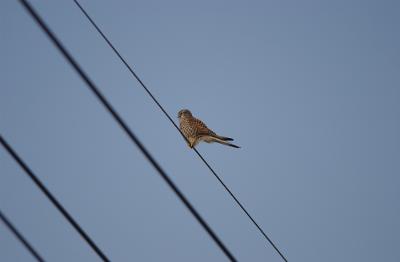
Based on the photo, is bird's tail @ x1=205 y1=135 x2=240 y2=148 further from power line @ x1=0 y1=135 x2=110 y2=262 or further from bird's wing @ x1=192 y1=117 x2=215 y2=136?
power line @ x1=0 y1=135 x2=110 y2=262

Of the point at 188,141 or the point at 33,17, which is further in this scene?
the point at 188,141

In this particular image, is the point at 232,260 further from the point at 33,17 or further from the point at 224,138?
the point at 224,138

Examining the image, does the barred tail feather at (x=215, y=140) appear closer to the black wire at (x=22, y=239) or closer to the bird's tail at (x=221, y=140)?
the bird's tail at (x=221, y=140)

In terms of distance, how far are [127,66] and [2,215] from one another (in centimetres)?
121

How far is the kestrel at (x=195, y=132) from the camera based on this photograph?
7914 mm

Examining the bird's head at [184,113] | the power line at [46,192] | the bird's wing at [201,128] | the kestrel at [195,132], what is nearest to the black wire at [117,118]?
the power line at [46,192]

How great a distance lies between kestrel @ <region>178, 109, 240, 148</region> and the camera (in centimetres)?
791

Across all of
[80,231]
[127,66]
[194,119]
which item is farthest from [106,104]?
[194,119]

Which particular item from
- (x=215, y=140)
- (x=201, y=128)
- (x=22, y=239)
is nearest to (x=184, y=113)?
(x=201, y=128)

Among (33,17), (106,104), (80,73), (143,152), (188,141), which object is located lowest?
(143,152)

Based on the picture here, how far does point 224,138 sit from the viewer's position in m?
7.30

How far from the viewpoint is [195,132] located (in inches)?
329

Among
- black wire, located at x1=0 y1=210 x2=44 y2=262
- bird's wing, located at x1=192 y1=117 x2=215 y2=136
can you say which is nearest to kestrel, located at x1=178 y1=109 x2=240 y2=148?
bird's wing, located at x1=192 y1=117 x2=215 y2=136

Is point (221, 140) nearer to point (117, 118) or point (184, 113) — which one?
point (184, 113)
